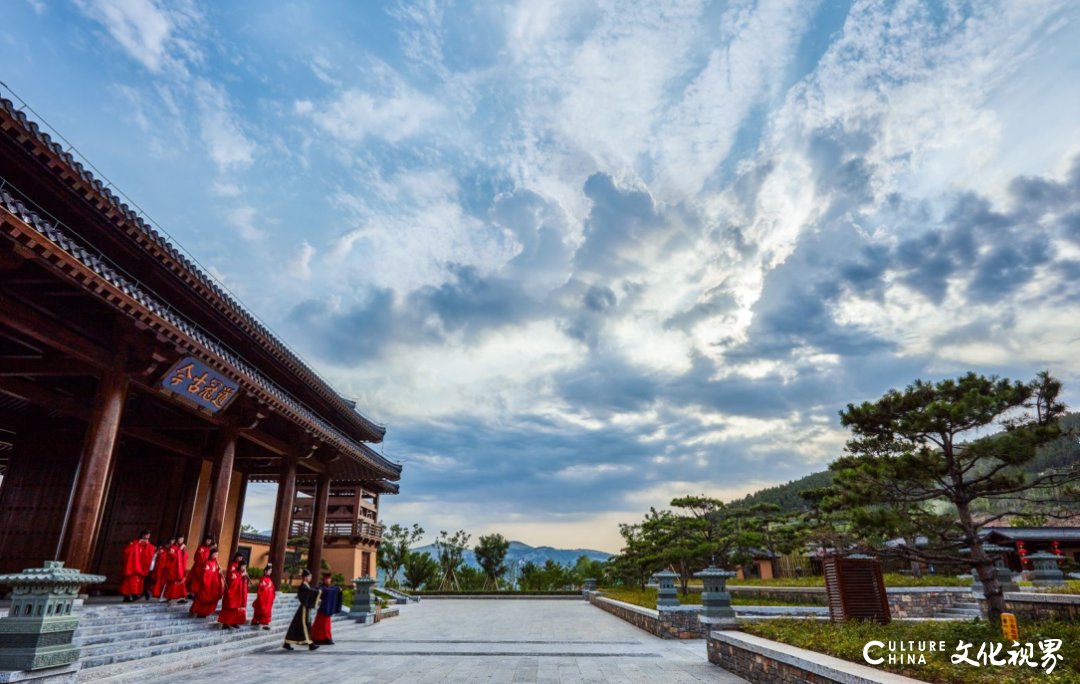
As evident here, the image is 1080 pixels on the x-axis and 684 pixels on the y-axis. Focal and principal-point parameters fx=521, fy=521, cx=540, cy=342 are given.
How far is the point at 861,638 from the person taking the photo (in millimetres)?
6680

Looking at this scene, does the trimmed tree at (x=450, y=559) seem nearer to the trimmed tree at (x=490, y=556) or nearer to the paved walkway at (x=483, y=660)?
the trimmed tree at (x=490, y=556)

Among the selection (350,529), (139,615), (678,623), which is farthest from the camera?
(350,529)

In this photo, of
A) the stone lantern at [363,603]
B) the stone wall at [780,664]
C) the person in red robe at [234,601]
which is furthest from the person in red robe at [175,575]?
the stone wall at [780,664]

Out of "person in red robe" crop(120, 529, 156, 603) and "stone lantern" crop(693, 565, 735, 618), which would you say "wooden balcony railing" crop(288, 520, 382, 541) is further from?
"stone lantern" crop(693, 565, 735, 618)

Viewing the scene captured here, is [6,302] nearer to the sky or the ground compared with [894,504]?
nearer to the sky

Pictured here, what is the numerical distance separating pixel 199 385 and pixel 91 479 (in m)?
2.51

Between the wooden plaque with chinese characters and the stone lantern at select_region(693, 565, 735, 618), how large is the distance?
10434 mm

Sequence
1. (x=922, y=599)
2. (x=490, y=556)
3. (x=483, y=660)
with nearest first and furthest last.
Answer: (x=483, y=660), (x=922, y=599), (x=490, y=556)

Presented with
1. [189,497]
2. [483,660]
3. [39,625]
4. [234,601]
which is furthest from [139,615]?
[483,660]

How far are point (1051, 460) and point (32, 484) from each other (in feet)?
258

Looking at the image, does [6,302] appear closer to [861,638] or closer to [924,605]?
[861,638]

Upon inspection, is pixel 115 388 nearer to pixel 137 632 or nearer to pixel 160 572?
pixel 137 632

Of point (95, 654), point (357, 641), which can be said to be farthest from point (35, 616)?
point (357, 641)

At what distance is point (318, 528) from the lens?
58.5ft
